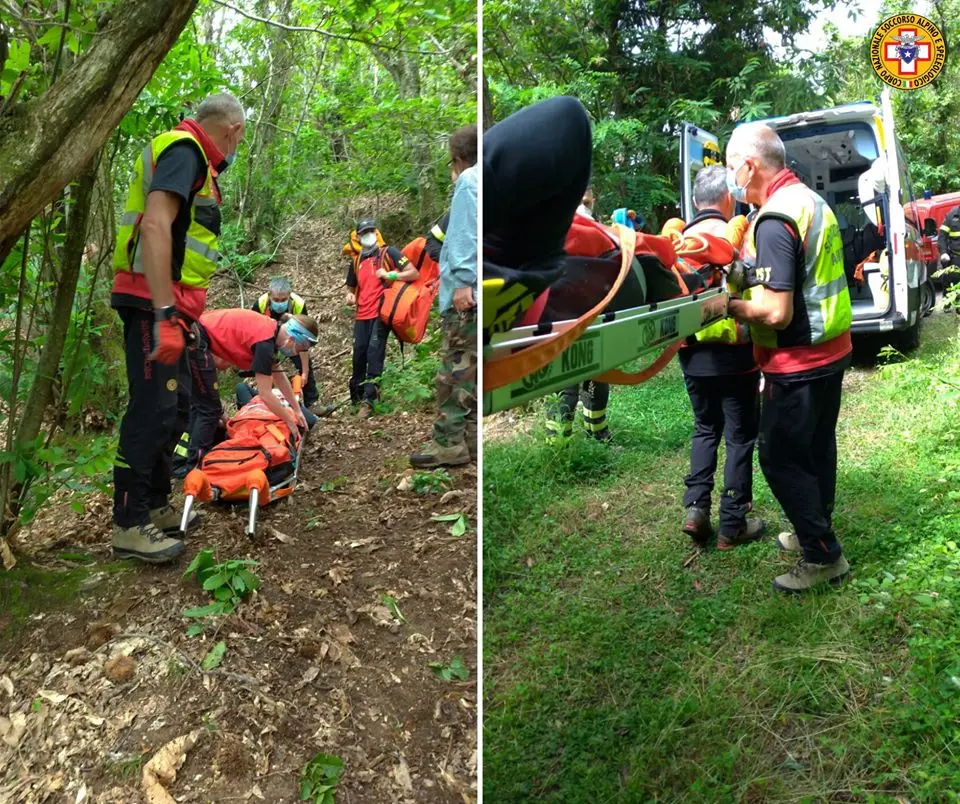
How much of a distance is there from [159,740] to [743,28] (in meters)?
2.79

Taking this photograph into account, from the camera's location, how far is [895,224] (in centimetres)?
425

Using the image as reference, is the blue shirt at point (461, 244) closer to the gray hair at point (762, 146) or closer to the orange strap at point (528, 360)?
the gray hair at point (762, 146)

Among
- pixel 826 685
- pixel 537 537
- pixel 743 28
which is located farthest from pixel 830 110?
pixel 826 685

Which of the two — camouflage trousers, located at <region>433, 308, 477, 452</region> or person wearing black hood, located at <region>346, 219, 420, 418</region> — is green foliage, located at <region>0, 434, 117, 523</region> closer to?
camouflage trousers, located at <region>433, 308, 477, 452</region>

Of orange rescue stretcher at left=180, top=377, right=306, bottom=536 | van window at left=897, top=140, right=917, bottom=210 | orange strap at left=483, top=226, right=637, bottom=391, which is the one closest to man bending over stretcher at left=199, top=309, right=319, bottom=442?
orange rescue stretcher at left=180, top=377, right=306, bottom=536

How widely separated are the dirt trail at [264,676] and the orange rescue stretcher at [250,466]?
3.6 inches

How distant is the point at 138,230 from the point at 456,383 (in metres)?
1.10

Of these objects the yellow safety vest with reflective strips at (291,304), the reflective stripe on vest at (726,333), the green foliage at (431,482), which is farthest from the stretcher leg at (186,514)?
the yellow safety vest with reflective strips at (291,304)

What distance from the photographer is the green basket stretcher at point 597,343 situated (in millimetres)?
695

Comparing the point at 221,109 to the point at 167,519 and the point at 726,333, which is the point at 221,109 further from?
the point at 726,333

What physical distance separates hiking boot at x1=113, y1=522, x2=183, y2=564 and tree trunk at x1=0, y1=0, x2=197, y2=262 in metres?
0.77

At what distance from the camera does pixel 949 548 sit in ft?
6.37

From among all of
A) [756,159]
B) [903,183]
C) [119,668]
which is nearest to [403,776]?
[119,668]

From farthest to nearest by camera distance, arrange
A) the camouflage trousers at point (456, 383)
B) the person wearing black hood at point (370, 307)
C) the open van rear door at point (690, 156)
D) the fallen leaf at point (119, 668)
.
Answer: the person wearing black hood at point (370, 307) < the open van rear door at point (690, 156) < the camouflage trousers at point (456, 383) < the fallen leaf at point (119, 668)
